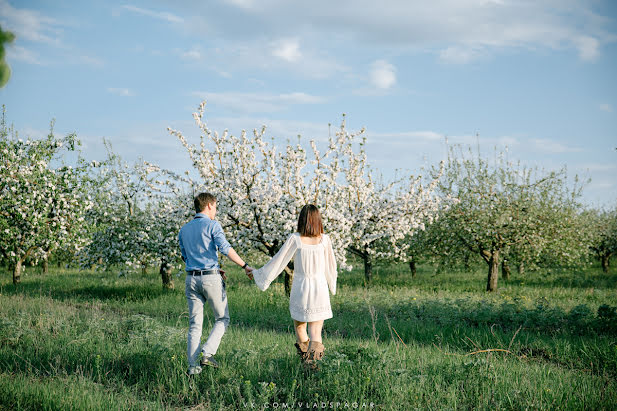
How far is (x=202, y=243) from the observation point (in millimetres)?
6016

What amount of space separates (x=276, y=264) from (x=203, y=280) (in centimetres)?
100

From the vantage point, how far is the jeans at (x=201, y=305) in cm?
593

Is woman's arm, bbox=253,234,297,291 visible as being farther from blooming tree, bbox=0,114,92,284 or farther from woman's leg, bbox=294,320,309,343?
blooming tree, bbox=0,114,92,284

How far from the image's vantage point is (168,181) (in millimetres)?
14953

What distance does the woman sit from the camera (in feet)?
18.9

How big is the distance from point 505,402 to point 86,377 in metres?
5.35

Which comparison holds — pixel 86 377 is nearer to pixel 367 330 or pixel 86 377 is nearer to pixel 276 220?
pixel 367 330

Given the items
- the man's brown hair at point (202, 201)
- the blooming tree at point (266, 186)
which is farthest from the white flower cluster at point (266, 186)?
the man's brown hair at point (202, 201)

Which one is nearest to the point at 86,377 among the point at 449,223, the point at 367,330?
the point at 367,330

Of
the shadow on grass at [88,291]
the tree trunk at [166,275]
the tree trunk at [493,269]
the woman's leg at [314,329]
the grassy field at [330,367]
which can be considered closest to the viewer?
the grassy field at [330,367]

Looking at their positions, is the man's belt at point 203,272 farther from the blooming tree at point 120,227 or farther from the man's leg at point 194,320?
the blooming tree at point 120,227

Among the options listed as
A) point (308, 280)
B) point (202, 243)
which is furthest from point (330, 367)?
point (202, 243)

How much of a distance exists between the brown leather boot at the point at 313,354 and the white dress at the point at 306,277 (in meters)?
0.35

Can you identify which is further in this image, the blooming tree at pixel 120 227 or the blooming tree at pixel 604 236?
the blooming tree at pixel 604 236
